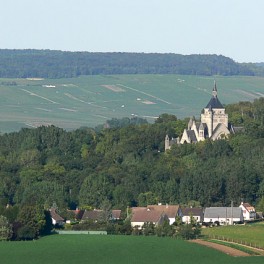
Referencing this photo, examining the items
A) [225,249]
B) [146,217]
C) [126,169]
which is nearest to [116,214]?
[146,217]

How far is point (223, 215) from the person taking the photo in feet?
274

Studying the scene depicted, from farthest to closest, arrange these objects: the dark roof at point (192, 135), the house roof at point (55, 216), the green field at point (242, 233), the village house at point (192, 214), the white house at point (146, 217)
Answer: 1. the dark roof at point (192, 135)
2. the village house at point (192, 214)
3. the house roof at point (55, 216)
4. the white house at point (146, 217)
5. the green field at point (242, 233)

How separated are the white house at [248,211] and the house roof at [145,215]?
555 cm

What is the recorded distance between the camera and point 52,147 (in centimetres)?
11431

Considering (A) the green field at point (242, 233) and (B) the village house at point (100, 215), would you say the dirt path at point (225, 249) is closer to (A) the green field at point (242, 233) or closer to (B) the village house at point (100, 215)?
(A) the green field at point (242, 233)

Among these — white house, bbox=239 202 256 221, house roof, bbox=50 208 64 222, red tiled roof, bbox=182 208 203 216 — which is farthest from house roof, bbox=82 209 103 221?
white house, bbox=239 202 256 221

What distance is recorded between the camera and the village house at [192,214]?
8125 cm

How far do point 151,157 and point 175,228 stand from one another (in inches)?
1224

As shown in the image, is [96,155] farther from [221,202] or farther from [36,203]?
[36,203]

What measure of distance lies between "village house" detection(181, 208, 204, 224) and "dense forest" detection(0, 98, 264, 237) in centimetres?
389

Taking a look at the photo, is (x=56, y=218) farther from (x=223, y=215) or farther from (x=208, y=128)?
(x=208, y=128)

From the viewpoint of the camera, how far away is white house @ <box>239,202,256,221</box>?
83688 mm

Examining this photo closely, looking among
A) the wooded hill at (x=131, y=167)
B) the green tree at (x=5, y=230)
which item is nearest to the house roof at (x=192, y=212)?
the wooded hill at (x=131, y=167)

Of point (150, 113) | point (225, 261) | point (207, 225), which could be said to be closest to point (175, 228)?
point (207, 225)
